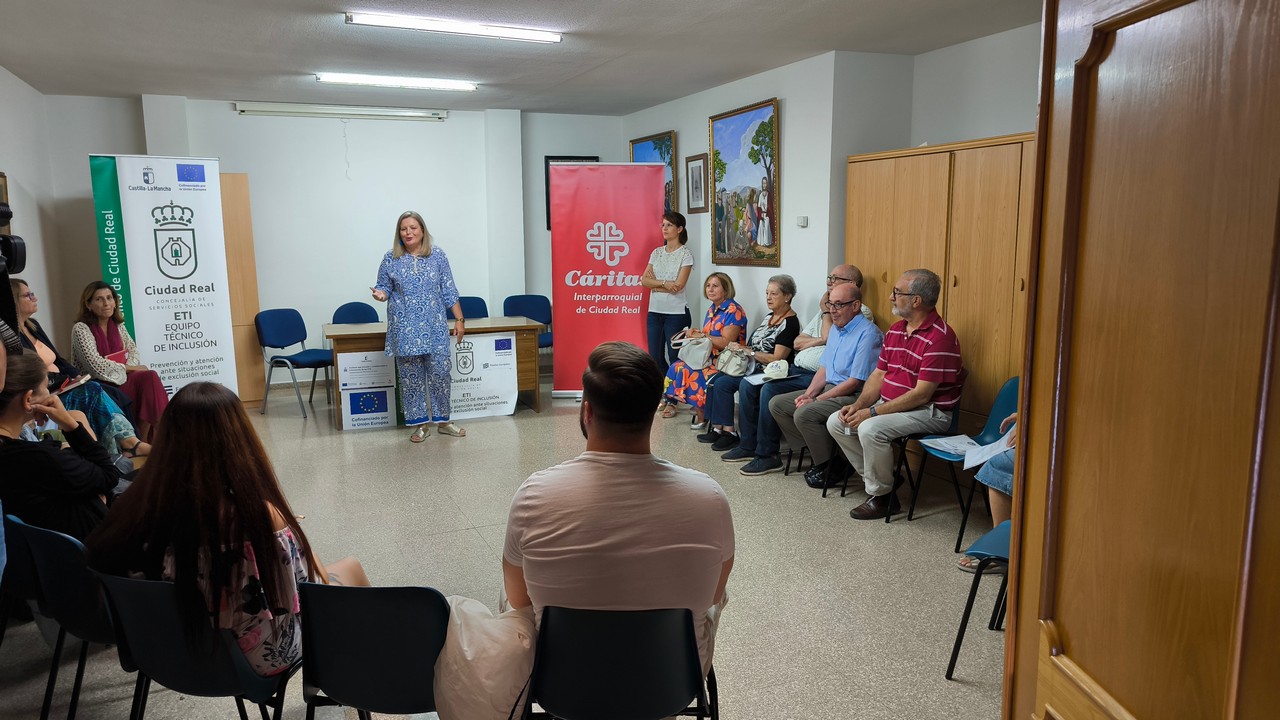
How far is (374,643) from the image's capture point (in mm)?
1763

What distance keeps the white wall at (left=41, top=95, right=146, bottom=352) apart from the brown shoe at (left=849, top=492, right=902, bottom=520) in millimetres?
6782

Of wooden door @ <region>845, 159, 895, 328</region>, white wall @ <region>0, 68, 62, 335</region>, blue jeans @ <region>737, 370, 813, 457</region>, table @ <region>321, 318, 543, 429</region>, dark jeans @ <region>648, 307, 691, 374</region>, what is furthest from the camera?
dark jeans @ <region>648, 307, 691, 374</region>

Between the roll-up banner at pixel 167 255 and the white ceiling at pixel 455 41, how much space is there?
0.77 meters

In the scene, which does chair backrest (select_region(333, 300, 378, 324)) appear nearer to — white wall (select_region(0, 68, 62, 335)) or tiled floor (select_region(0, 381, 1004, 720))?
tiled floor (select_region(0, 381, 1004, 720))

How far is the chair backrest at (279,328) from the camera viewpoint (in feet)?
22.9

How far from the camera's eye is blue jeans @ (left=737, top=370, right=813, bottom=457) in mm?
5152

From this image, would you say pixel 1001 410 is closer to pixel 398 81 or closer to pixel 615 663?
pixel 615 663

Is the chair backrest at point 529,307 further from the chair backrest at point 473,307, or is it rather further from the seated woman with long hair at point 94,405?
the seated woman with long hair at point 94,405

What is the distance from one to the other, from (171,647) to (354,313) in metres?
A: 5.92

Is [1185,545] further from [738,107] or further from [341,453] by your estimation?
[738,107]

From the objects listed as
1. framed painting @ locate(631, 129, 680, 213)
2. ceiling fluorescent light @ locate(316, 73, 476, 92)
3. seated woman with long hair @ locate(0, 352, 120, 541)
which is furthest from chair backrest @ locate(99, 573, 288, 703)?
framed painting @ locate(631, 129, 680, 213)

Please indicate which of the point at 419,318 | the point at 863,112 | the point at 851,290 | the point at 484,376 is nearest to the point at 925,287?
the point at 851,290

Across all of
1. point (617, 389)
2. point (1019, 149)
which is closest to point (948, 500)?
point (1019, 149)

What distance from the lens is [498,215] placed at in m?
8.38
